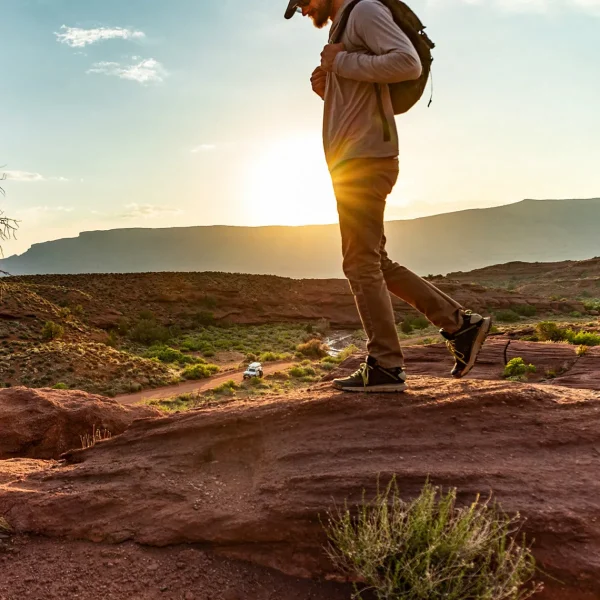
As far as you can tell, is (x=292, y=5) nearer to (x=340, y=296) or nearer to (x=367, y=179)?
(x=367, y=179)

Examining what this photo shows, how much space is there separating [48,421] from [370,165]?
4858 millimetres

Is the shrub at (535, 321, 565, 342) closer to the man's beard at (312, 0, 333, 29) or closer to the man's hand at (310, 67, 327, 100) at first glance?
the man's hand at (310, 67, 327, 100)

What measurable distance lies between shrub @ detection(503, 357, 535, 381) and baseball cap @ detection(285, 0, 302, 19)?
486 cm

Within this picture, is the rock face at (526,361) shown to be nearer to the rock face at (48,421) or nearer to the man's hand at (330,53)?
the rock face at (48,421)

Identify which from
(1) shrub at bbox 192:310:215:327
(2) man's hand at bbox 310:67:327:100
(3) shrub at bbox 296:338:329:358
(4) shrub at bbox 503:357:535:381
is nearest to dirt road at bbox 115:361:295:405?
(3) shrub at bbox 296:338:329:358

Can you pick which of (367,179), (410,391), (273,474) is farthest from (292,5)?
(273,474)

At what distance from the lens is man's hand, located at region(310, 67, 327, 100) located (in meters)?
3.67

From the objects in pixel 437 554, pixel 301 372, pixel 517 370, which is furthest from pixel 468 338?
pixel 301 372

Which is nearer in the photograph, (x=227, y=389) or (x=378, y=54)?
(x=378, y=54)

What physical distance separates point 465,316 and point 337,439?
52.8 inches

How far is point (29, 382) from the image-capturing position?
21766mm

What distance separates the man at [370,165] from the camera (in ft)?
10.3

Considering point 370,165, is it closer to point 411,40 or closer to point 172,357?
point 411,40

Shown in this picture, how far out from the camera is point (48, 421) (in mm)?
5953
